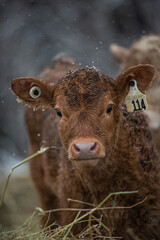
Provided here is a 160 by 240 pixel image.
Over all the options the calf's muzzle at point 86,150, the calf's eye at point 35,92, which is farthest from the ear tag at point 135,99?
the calf's eye at point 35,92

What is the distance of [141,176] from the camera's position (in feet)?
13.1

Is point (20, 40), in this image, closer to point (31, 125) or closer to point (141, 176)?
point (31, 125)

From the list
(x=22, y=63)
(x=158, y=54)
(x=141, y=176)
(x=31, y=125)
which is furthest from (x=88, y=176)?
(x=22, y=63)

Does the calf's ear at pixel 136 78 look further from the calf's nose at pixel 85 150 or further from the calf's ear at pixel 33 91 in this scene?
the calf's nose at pixel 85 150

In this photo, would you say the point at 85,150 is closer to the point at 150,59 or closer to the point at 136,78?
the point at 136,78

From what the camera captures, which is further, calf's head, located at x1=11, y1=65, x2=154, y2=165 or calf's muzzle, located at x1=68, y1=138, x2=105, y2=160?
calf's head, located at x1=11, y1=65, x2=154, y2=165

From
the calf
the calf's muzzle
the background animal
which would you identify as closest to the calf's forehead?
the calf

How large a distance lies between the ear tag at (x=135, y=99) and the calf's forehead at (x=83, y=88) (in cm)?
18

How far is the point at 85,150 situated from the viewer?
10.6ft

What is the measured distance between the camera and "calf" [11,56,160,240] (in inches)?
146

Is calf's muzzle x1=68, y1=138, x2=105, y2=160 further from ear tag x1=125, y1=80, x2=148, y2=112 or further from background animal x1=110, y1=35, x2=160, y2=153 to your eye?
background animal x1=110, y1=35, x2=160, y2=153

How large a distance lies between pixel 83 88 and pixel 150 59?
4.09 m

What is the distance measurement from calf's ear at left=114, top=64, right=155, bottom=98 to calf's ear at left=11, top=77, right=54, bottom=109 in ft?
2.29

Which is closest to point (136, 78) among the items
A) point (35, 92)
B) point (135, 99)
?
point (135, 99)
